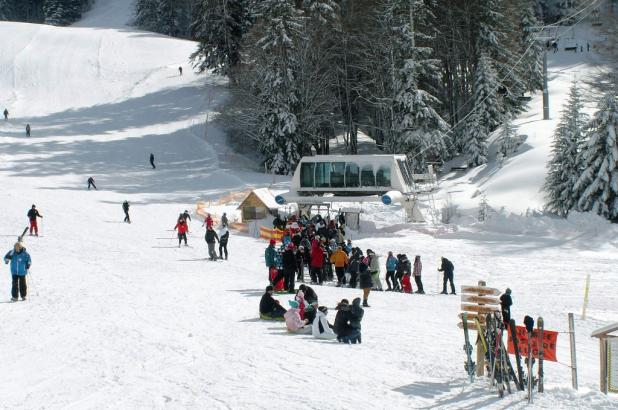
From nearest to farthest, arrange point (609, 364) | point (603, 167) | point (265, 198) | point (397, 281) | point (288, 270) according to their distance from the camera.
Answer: point (609, 364), point (288, 270), point (397, 281), point (603, 167), point (265, 198)

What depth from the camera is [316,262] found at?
2169cm

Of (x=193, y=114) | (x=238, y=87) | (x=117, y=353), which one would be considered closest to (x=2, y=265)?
(x=117, y=353)

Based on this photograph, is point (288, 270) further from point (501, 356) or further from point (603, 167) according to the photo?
point (603, 167)

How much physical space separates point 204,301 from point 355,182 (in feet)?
61.4

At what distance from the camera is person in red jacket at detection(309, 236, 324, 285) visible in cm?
2169

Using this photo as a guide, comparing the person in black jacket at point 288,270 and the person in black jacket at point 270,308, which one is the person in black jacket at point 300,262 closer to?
the person in black jacket at point 288,270

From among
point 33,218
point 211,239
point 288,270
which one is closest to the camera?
point 288,270

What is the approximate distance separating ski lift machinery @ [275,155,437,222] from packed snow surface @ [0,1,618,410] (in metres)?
1.14

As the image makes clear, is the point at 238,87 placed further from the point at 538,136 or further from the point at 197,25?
the point at 538,136

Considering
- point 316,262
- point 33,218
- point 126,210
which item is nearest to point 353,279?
point 316,262

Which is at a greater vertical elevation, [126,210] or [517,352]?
[126,210]

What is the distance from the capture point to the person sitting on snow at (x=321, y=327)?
14.4m

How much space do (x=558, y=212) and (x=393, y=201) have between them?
680 centimetres

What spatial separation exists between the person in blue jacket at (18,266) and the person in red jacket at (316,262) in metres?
7.43
